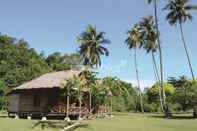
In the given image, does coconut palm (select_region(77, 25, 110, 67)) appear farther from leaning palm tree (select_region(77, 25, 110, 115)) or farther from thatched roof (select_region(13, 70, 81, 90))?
thatched roof (select_region(13, 70, 81, 90))

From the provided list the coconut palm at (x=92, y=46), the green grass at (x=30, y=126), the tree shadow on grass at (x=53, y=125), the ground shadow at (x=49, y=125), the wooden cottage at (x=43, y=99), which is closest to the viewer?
the green grass at (x=30, y=126)

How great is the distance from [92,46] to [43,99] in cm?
2146

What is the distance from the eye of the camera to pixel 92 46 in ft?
202

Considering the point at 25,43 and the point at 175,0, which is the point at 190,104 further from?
the point at 25,43

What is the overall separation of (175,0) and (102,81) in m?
20.1

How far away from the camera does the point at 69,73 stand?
44281 mm

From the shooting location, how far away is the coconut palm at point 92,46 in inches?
2408

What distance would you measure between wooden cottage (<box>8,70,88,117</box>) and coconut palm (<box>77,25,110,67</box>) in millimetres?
17449

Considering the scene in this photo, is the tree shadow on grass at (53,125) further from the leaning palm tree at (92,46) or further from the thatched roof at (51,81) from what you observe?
the leaning palm tree at (92,46)

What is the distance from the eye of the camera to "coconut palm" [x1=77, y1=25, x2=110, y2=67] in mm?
61156

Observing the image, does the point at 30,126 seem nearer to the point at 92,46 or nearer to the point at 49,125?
the point at 49,125

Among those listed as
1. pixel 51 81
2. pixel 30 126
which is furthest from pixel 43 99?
pixel 30 126

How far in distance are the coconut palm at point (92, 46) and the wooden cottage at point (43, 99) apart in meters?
17.4

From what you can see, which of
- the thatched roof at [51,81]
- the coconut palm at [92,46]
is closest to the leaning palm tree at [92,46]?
the coconut palm at [92,46]
